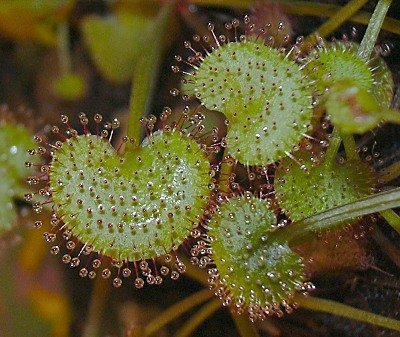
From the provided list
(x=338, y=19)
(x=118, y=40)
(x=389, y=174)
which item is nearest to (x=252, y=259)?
(x=389, y=174)

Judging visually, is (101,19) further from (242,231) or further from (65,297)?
(242,231)

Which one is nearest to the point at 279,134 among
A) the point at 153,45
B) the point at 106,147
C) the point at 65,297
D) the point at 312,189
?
the point at 312,189

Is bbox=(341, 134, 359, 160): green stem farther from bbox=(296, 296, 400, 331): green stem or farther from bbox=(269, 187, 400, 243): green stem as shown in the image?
bbox=(296, 296, 400, 331): green stem

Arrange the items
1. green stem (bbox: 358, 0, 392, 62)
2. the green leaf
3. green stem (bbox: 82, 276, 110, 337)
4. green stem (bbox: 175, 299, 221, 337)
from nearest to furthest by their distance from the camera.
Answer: green stem (bbox: 358, 0, 392, 62)
green stem (bbox: 175, 299, 221, 337)
green stem (bbox: 82, 276, 110, 337)
the green leaf

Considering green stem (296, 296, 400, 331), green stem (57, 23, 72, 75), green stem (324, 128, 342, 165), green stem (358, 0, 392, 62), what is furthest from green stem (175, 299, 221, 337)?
green stem (57, 23, 72, 75)

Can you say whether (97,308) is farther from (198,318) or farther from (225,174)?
(225,174)

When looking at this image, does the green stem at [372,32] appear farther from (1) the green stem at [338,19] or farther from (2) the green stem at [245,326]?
(2) the green stem at [245,326]
